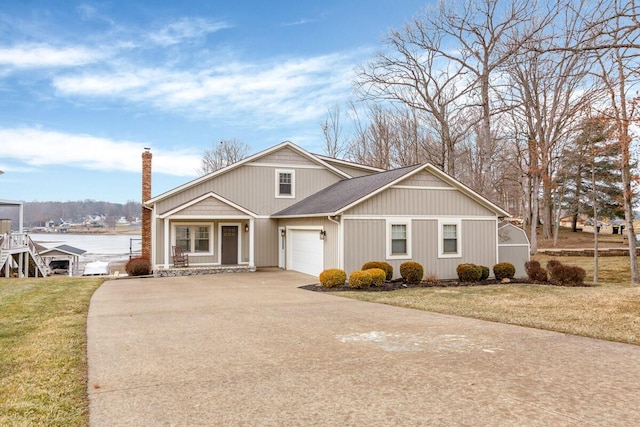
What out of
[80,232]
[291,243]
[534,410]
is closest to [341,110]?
[291,243]

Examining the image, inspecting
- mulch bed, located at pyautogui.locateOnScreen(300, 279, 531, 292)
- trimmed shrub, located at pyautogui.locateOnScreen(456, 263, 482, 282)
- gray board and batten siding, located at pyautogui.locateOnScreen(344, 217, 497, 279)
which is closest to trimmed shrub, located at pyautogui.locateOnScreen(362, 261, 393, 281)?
mulch bed, located at pyautogui.locateOnScreen(300, 279, 531, 292)

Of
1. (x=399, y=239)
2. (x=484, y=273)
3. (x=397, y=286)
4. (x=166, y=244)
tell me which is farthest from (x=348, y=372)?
(x=166, y=244)

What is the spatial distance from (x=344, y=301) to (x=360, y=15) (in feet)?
45.0

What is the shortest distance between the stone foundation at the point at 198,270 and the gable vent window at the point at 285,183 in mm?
3991

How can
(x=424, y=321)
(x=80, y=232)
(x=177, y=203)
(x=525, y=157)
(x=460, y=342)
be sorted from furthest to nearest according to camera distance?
(x=80, y=232), (x=525, y=157), (x=177, y=203), (x=424, y=321), (x=460, y=342)

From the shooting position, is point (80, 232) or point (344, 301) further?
point (80, 232)

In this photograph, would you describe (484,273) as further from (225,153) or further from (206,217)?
(225,153)

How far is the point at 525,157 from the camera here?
32000mm

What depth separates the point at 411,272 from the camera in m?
14.8

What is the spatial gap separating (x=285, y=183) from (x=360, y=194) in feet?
20.3

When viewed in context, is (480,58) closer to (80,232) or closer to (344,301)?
(344,301)

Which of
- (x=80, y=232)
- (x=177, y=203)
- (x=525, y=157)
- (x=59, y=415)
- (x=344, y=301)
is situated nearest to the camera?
(x=59, y=415)

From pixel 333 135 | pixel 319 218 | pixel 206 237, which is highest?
pixel 333 135

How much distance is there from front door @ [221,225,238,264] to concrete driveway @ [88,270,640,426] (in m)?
11.1
